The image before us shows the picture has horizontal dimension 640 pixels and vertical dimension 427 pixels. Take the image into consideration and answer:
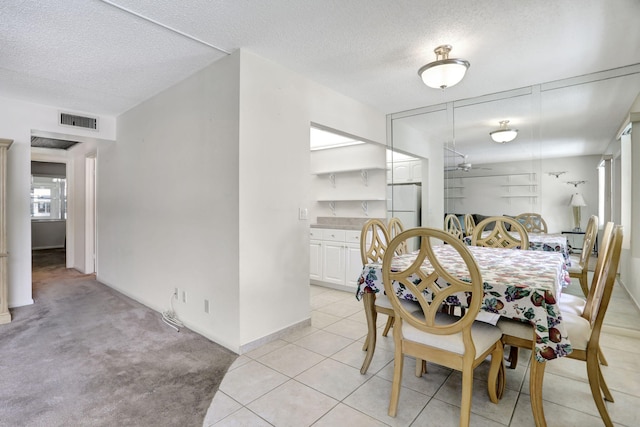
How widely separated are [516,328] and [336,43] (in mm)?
2356

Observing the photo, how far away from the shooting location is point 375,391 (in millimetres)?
2037

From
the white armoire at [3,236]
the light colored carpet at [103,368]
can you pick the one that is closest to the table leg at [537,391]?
the light colored carpet at [103,368]

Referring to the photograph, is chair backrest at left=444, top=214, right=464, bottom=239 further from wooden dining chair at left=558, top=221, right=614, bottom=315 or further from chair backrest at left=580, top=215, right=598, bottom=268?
wooden dining chair at left=558, top=221, right=614, bottom=315

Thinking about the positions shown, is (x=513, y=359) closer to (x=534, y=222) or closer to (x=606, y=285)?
(x=606, y=285)

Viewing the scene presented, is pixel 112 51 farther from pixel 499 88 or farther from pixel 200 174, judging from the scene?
pixel 499 88

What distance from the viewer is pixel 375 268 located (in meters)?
2.14

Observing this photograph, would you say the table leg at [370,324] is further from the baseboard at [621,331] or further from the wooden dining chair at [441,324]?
the baseboard at [621,331]

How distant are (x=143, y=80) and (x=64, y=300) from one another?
3.04 meters

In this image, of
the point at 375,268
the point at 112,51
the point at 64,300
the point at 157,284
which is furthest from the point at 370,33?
the point at 64,300

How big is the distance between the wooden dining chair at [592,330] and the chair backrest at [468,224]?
2041 mm

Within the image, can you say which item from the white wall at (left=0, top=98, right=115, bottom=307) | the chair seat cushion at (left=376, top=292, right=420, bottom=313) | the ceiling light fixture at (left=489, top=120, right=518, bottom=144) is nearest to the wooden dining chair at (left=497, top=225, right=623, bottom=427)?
the chair seat cushion at (left=376, top=292, right=420, bottom=313)

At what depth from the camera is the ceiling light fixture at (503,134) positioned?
3.70m

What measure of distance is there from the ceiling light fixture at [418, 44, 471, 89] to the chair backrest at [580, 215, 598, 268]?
79.0 inches

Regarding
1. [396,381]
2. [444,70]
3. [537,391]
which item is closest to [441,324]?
[396,381]
